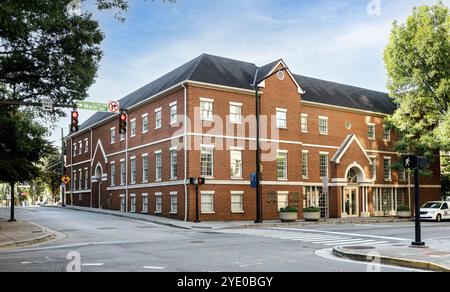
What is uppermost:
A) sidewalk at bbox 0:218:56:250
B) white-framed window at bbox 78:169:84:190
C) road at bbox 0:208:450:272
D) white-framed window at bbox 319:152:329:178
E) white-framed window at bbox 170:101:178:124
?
white-framed window at bbox 170:101:178:124

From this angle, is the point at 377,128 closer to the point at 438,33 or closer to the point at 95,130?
the point at 438,33

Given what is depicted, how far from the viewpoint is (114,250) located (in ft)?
49.3

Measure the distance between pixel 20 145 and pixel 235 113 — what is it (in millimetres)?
15693

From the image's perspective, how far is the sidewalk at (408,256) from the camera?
446 inches

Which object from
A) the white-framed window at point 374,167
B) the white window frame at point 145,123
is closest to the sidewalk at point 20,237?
the white window frame at point 145,123

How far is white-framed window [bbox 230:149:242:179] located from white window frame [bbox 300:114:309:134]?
7.17m

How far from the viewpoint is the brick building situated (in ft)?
110

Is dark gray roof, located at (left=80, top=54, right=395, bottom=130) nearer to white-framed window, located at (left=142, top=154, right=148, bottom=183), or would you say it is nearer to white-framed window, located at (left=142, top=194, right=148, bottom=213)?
white-framed window, located at (left=142, top=154, right=148, bottom=183)

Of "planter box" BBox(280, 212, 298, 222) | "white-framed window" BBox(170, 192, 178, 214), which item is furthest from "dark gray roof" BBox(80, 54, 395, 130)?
"planter box" BBox(280, 212, 298, 222)

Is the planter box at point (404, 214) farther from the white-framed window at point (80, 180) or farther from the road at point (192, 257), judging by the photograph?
the white-framed window at point (80, 180)
